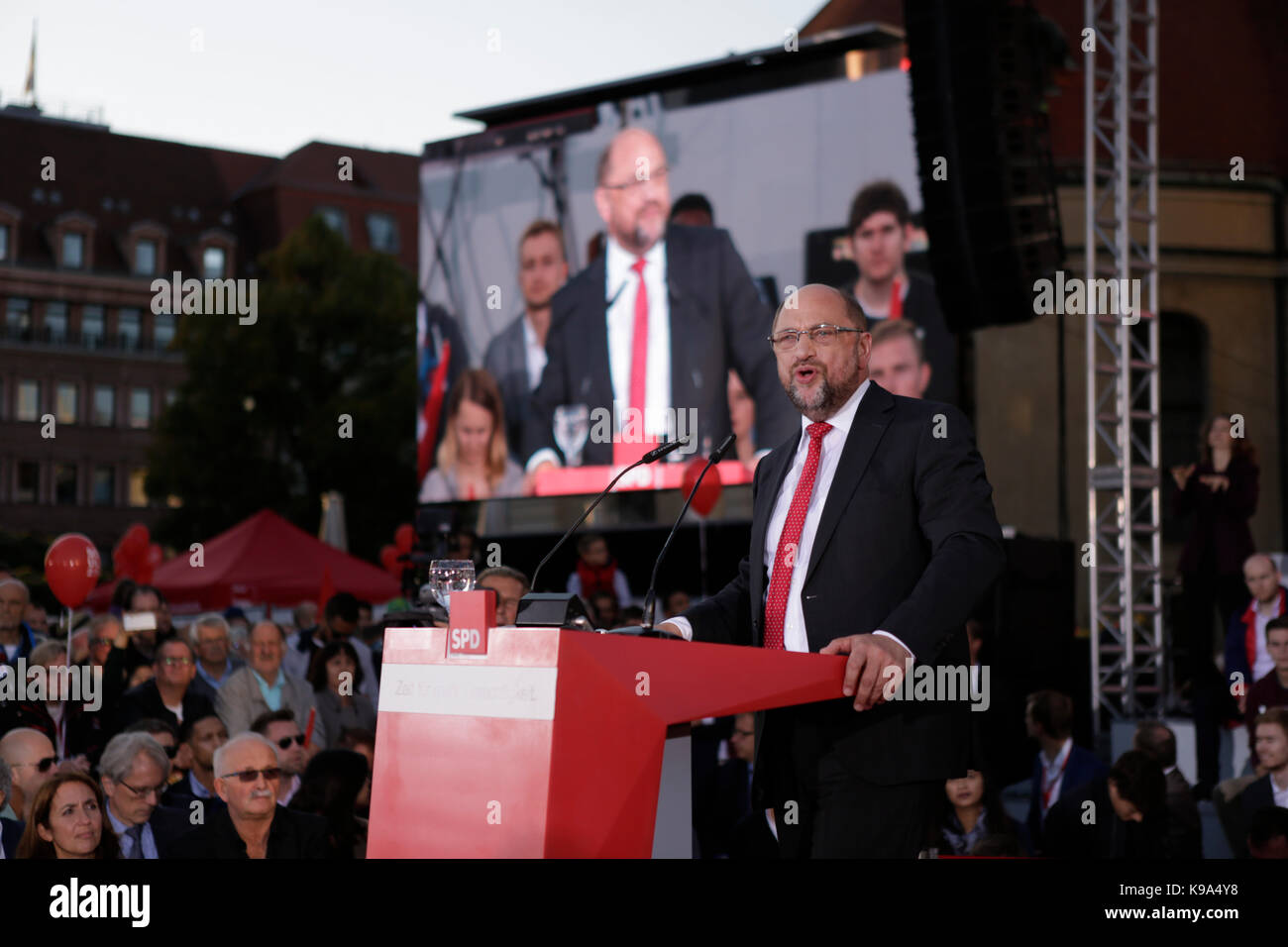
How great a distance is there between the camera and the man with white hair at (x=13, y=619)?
813 cm

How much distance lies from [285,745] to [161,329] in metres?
46.7

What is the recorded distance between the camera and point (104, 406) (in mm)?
50344

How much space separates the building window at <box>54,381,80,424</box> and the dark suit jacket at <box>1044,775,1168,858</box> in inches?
1875

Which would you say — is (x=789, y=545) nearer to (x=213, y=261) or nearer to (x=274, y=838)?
(x=274, y=838)

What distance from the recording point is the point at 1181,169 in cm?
2136

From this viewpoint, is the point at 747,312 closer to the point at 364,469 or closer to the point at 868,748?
the point at 868,748

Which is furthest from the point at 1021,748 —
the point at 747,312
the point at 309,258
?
the point at 309,258

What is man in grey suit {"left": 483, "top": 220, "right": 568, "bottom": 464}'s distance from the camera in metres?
18.7

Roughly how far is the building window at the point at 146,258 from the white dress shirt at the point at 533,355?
35477mm

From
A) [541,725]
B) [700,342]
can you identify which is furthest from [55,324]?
[541,725]

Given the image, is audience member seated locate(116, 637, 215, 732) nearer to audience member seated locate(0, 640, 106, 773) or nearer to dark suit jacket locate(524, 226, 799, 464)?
audience member seated locate(0, 640, 106, 773)

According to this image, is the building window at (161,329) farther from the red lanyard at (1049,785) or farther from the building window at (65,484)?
the red lanyard at (1049,785)

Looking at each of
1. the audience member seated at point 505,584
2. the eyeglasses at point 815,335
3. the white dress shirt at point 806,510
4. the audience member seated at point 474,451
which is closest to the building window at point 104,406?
the audience member seated at point 474,451
